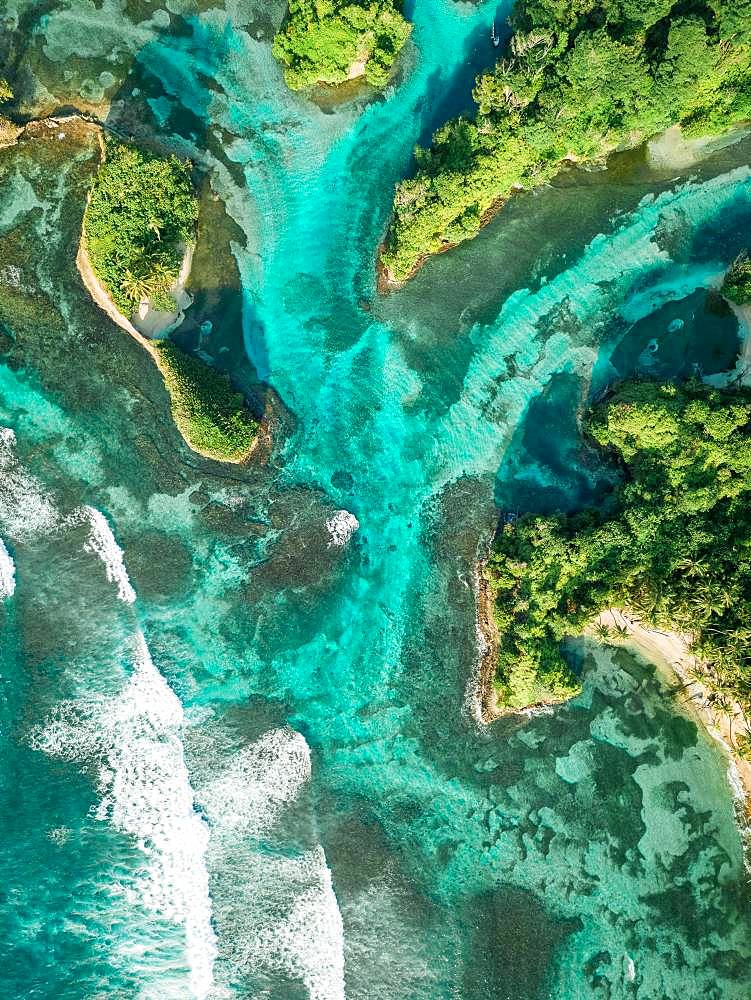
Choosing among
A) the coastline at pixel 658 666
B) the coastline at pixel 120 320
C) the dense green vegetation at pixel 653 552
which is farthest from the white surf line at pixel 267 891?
the coastline at pixel 120 320

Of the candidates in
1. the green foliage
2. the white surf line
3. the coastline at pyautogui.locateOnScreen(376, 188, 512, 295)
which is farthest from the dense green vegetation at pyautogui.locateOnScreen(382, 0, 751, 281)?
the white surf line

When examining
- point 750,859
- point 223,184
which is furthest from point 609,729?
point 223,184

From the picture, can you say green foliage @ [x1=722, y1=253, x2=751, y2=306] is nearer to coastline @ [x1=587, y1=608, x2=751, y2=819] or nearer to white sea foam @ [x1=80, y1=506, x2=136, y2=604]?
coastline @ [x1=587, y1=608, x2=751, y2=819]

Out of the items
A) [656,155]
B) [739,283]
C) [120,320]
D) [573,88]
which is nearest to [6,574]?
[120,320]

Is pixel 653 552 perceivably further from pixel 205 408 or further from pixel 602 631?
pixel 205 408

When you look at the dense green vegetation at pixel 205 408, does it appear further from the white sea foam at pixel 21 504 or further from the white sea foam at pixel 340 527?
the white sea foam at pixel 21 504

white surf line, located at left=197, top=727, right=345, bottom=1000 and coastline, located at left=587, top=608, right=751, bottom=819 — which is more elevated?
coastline, located at left=587, top=608, right=751, bottom=819
